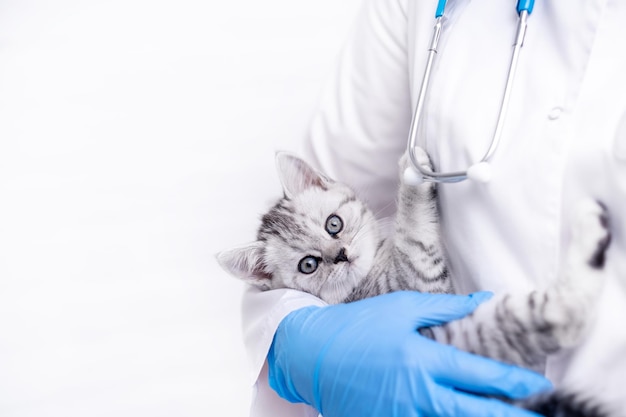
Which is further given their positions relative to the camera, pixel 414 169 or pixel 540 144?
pixel 414 169

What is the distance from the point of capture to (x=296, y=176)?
1.28 meters

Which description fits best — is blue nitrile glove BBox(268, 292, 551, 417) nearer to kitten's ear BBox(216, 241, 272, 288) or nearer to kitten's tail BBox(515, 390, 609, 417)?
kitten's tail BBox(515, 390, 609, 417)

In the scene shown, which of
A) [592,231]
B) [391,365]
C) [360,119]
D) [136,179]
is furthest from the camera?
[136,179]

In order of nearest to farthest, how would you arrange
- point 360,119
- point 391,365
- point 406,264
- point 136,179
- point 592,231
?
point 592,231, point 391,365, point 406,264, point 360,119, point 136,179

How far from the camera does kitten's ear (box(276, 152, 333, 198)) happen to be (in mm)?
1248

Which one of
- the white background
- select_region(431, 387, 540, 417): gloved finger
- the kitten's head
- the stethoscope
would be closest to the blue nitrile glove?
select_region(431, 387, 540, 417): gloved finger

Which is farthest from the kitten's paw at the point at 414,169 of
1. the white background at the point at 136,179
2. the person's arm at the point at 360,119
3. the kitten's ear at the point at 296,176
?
the white background at the point at 136,179

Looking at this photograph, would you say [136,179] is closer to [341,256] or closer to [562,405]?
[341,256]

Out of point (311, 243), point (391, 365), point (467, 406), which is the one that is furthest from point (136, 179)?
point (467, 406)

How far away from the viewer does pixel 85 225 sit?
1.48m

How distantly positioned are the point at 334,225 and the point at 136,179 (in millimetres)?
630

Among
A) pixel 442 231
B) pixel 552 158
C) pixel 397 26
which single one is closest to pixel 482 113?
pixel 552 158

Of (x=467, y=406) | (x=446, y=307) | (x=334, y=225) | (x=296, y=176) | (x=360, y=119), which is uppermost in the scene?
(x=360, y=119)

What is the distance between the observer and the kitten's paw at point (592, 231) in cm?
74
